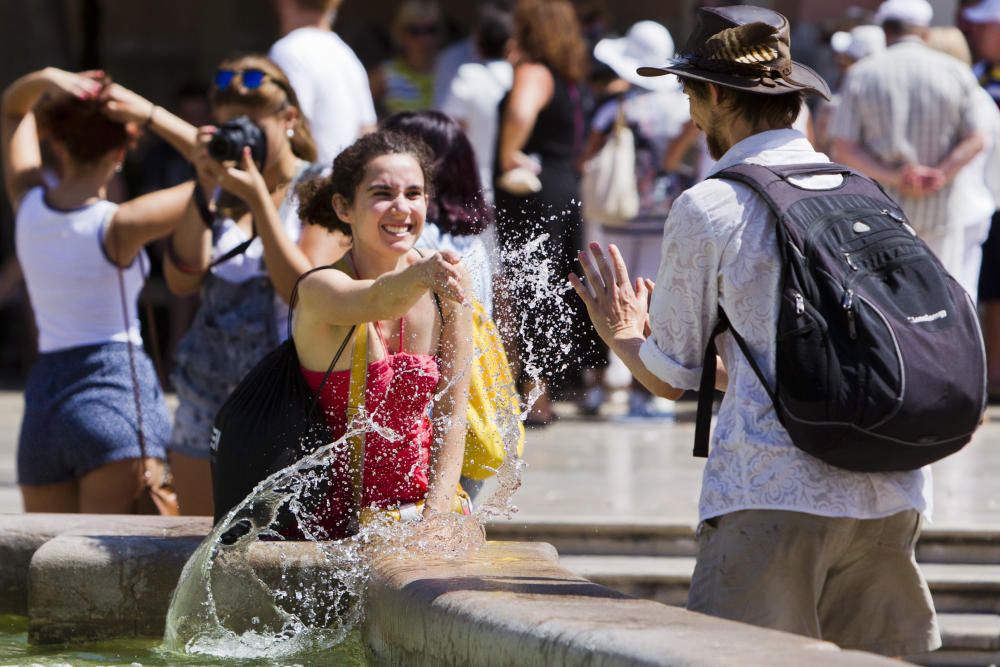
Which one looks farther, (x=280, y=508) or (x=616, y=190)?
(x=616, y=190)

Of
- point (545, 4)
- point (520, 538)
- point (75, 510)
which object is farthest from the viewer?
point (545, 4)

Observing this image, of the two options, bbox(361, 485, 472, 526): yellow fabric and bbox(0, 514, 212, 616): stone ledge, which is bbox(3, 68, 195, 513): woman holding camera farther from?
bbox(361, 485, 472, 526): yellow fabric

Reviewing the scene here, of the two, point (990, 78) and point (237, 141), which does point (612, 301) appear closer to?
point (237, 141)

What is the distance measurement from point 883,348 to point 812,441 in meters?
0.20

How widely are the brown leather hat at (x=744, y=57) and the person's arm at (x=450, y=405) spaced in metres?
1.04

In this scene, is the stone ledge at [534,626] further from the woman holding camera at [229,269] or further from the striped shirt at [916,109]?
the striped shirt at [916,109]

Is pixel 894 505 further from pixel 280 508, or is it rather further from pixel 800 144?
pixel 280 508

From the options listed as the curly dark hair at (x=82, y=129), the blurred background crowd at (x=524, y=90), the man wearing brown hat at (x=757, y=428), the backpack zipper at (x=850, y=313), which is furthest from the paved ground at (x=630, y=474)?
the backpack zipper at (x=850, y=313)

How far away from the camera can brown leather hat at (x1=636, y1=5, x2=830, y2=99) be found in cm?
317

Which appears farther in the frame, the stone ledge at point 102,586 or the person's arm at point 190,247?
the person's arm at point 190,247

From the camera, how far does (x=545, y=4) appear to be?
8445 millimetres

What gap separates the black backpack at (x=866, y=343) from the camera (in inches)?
114

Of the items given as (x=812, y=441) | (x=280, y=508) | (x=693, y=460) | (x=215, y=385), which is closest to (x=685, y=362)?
(x=812, y=441)

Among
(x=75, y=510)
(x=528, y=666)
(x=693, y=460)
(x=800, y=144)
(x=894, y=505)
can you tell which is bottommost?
(x=693, y=460)
